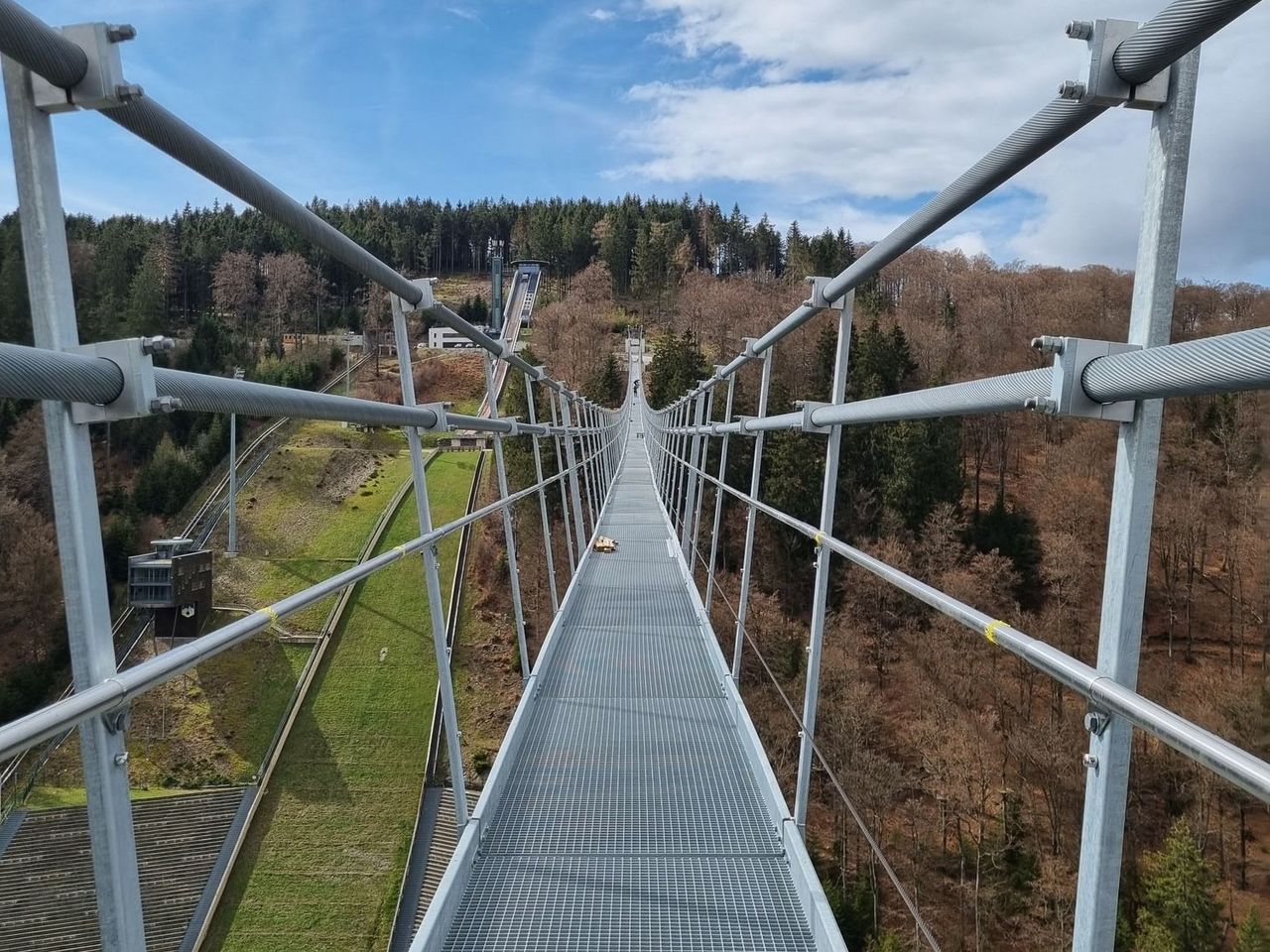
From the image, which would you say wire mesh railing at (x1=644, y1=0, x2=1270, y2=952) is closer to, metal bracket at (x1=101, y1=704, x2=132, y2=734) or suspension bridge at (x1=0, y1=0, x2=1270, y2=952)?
suspension bridge at (x1=0, y1=0, x2=1270, y2=952)

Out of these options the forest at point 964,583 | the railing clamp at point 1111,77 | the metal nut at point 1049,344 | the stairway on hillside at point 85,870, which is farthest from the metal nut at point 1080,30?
the stairway on hillside at point 85,870

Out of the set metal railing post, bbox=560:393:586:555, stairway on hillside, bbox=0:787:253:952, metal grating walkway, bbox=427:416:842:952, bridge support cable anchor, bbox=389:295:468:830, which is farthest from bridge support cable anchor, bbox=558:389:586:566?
stairway on hillside, bbox=0:787:253:952

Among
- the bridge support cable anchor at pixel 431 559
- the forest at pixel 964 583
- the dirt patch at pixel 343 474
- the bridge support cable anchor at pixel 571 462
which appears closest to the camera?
the bridge support cable anchor at pixel 431 559

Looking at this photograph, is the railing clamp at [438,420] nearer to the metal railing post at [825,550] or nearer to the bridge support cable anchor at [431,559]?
the bridge support cable anchor at [431,559]

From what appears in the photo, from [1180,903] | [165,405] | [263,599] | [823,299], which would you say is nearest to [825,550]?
[823,299]

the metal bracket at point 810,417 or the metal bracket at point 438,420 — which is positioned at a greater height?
the metal bracket at point 810,417

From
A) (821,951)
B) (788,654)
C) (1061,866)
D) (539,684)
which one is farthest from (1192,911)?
(821,951)

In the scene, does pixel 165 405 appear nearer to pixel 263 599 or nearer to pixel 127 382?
pixel 127 382
